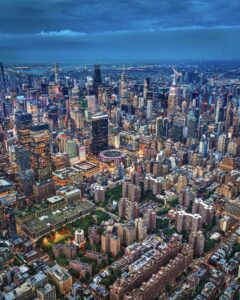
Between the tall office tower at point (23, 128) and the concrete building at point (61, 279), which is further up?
the tall office tower at point (23, 128)

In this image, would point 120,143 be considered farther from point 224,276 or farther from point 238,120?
point 224,276

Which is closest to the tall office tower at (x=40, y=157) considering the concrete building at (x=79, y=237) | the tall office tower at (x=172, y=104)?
the concrete building at (x=79, y=237)

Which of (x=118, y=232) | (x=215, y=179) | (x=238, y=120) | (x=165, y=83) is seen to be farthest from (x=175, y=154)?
(x=165, y=83)

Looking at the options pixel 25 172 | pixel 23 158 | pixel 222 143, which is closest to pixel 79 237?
pixel 25 172

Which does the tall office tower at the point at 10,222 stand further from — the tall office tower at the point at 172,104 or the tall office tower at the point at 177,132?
the tall office tower at the point at 172,104

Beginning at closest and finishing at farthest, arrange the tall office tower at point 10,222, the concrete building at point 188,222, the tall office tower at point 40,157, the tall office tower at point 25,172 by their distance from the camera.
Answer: the concrete building at point 188,222 → the tall office tower at point 10,222 → the tall office tower at point 25,172 → the tall office tower at point 40,157

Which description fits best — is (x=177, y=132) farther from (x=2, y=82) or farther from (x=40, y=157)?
(x=2, y=82)
